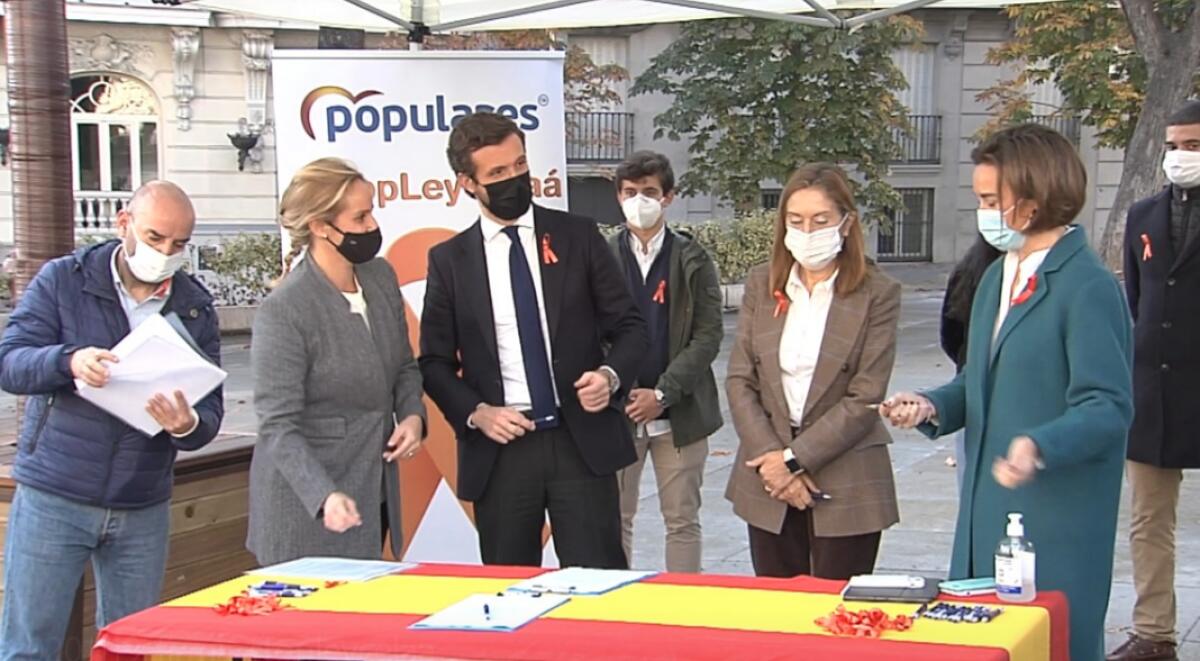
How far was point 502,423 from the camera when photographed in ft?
13.2

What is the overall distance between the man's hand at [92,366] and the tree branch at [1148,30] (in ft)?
46.4

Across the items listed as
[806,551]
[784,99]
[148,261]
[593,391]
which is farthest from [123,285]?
[784,99]

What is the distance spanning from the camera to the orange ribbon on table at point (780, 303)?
4168 mm

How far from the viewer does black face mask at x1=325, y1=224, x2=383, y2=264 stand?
12.6 ft

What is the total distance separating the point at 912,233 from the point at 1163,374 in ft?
80.4

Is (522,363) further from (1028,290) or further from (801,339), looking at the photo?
(1028,290)

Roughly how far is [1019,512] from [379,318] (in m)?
1.82

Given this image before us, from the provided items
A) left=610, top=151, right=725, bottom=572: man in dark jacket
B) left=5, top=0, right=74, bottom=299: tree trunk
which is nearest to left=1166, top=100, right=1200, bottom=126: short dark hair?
left=610, top=151, right=725, bottom=572: man in dark jacket

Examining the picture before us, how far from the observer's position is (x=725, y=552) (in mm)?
6855

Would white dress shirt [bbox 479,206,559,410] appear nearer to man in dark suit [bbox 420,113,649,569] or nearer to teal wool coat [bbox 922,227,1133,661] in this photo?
man in dark suit [bbox 420,113,649,569]

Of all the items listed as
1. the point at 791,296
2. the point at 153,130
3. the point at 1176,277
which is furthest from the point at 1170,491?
the point at 153,130

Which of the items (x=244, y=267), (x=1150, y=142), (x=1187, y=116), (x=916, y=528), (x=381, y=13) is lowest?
(x=916, y=528)

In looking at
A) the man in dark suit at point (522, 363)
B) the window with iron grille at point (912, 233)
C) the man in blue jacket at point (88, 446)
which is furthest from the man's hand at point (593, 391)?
the window with iron grille at point (912, 233)

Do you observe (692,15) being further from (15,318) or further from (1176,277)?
(15,318)
